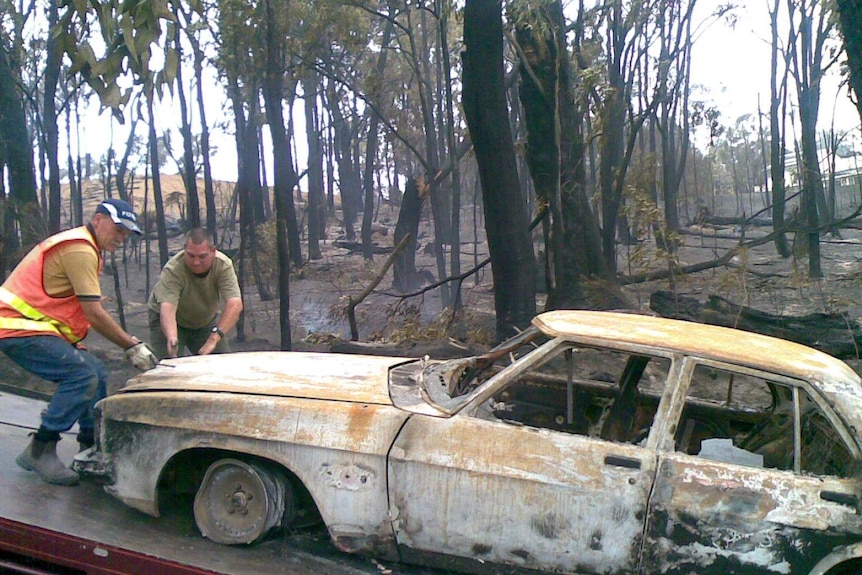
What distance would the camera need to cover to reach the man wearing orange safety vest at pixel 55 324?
4.02m

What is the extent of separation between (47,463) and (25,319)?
0.77m

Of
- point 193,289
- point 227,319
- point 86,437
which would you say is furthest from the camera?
point 193,289

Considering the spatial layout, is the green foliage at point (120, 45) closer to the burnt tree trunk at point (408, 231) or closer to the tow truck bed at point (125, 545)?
the tow truck bed at point (125, 545)

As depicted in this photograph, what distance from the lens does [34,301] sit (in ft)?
13.4

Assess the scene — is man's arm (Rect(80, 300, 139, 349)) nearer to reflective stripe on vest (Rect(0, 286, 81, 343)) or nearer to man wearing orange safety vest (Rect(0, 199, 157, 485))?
man wearing orange safety vest (Rect(0, 199, 157, 485))

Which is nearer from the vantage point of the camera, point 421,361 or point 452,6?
point 421,361

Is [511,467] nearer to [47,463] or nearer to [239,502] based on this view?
[239,502]

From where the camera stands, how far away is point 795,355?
140 inches

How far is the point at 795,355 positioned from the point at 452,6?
9.59 metres

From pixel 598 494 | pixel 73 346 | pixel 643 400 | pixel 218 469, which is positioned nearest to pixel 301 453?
pixel 218 469

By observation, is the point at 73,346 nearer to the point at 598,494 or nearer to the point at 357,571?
the point at 357,571

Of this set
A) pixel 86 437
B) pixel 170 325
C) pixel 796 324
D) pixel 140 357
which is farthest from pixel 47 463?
pixel 796 324

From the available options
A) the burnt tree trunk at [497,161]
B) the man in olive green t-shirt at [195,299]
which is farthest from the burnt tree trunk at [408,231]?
the man in olive green t-shirt at [195,299]

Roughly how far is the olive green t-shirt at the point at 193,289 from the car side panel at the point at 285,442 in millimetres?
1724
